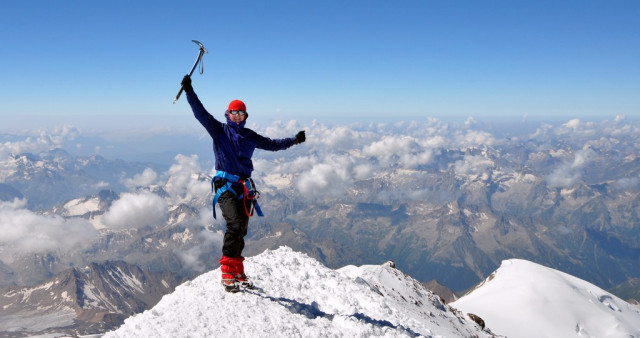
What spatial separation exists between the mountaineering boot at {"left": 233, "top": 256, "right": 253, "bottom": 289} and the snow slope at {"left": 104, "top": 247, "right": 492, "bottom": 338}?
32 cm

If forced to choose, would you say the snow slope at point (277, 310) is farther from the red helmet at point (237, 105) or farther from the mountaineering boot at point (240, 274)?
the red helmet at point (237, 105)

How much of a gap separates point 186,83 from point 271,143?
10.1ft

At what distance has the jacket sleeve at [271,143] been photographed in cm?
1074

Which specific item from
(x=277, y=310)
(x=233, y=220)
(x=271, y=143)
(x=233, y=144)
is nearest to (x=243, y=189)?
(x=233, y=220)

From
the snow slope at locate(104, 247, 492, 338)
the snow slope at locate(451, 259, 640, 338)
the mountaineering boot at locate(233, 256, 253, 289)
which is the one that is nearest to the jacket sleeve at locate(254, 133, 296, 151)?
the mountaineering boot at locate(233, 256, 253, 289)

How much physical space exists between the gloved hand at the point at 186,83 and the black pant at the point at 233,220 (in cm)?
311

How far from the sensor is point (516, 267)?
228 ft

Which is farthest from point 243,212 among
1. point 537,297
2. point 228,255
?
point 537,297

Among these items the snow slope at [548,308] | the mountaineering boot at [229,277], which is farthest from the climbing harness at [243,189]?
the snow slope at [548,308]

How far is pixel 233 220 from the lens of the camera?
10477 millimetres

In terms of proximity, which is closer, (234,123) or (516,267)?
(234,123)

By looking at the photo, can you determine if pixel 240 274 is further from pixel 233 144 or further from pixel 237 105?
pixel 237 105

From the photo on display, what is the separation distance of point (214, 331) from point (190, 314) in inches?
49.8

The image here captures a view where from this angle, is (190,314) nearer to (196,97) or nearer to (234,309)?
(234,309)
